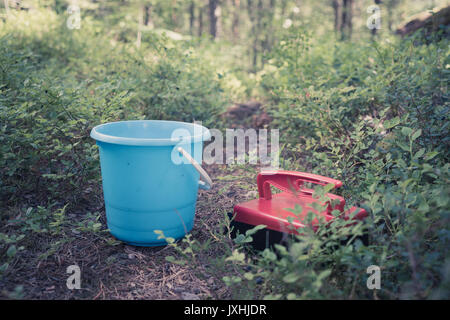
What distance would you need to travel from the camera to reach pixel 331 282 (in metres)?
1.49

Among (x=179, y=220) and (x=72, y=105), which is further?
(x=72, y=105)

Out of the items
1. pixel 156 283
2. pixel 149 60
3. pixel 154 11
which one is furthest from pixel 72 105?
pixel 154 11

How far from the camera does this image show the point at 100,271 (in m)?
1.75

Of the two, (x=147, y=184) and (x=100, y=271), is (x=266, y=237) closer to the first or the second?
Answer: (x=147, y=184)

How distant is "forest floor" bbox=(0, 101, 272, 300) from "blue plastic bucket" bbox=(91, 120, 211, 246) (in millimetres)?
111

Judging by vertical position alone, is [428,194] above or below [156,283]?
above

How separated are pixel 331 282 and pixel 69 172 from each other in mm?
1867

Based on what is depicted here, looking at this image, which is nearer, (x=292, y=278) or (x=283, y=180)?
(x=292, y=278)

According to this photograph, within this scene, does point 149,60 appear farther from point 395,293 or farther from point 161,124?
point 395,293

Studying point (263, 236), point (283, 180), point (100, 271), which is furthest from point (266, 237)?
point (100, 271)

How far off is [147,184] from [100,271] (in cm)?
51

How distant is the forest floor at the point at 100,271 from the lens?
1603mm

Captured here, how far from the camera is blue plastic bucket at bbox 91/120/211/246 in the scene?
1.76 metres

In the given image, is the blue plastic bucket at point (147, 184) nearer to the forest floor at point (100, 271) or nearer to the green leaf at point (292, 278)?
the forest floor at point (100, 271)
